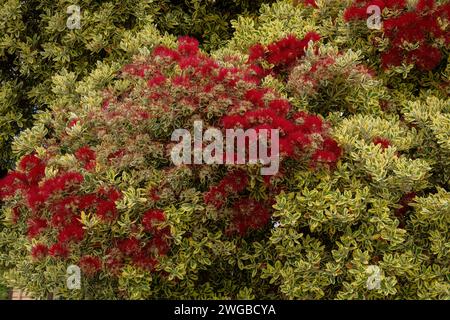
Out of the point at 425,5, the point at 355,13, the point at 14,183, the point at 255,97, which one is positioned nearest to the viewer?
the point at 255,97

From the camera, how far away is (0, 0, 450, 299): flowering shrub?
220 inches

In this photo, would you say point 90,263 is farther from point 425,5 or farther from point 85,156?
point 425,5

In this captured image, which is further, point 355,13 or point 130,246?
point 355,13

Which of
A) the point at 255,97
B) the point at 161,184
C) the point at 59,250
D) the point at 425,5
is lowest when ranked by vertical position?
the point at 59,250

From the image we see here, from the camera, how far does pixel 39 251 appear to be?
591 cm

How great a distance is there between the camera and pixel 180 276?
559 cm

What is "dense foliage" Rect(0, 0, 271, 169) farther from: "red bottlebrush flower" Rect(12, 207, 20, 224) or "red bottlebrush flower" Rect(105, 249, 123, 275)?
"red bottlebrush flower" Rect(105, 249, 123, 275)

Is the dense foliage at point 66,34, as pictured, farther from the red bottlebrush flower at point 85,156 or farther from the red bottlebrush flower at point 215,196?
the red bottlebrush flower at point 215,196

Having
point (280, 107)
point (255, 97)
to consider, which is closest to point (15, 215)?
point (255, 97)

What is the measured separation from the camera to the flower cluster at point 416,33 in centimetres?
682

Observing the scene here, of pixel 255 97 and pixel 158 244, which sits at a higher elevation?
pixel 255 97

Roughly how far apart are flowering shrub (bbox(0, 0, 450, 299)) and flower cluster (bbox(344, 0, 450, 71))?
0.65 metres

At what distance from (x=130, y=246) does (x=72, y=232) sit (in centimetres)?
48
